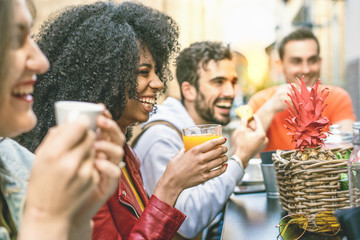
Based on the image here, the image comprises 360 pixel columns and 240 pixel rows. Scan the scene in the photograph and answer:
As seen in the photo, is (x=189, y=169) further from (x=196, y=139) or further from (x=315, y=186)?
(x=315, y=186)

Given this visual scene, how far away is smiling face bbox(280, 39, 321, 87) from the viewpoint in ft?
11.3

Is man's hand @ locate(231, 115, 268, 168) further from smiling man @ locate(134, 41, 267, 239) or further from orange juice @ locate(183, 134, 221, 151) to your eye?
orange juice @ locate(183, 134, 221, 151)

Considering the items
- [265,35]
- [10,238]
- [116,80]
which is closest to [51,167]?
[10,238]

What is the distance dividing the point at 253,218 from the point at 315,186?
46 centimetres

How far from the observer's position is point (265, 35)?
7.23 metres

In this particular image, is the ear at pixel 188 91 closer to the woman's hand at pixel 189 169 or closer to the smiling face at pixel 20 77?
the woman's hand at pixel 189 169

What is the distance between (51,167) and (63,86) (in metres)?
1.02

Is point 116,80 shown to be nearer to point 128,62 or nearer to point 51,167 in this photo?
point 128,62

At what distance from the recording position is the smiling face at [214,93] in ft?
9.41

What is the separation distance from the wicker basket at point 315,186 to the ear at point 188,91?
1656 millimetres

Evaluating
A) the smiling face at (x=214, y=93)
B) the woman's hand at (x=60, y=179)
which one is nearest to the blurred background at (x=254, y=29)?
the smiling face at (x=214, y=93)

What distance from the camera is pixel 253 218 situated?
164 cm

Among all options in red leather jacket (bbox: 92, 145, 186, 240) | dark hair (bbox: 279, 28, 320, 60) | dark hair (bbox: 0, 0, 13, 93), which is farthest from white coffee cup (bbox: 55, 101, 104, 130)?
dark hair (bbox: 279, 28, 320, 60)

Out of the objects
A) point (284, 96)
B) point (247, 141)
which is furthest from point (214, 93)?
point (247, 141)
